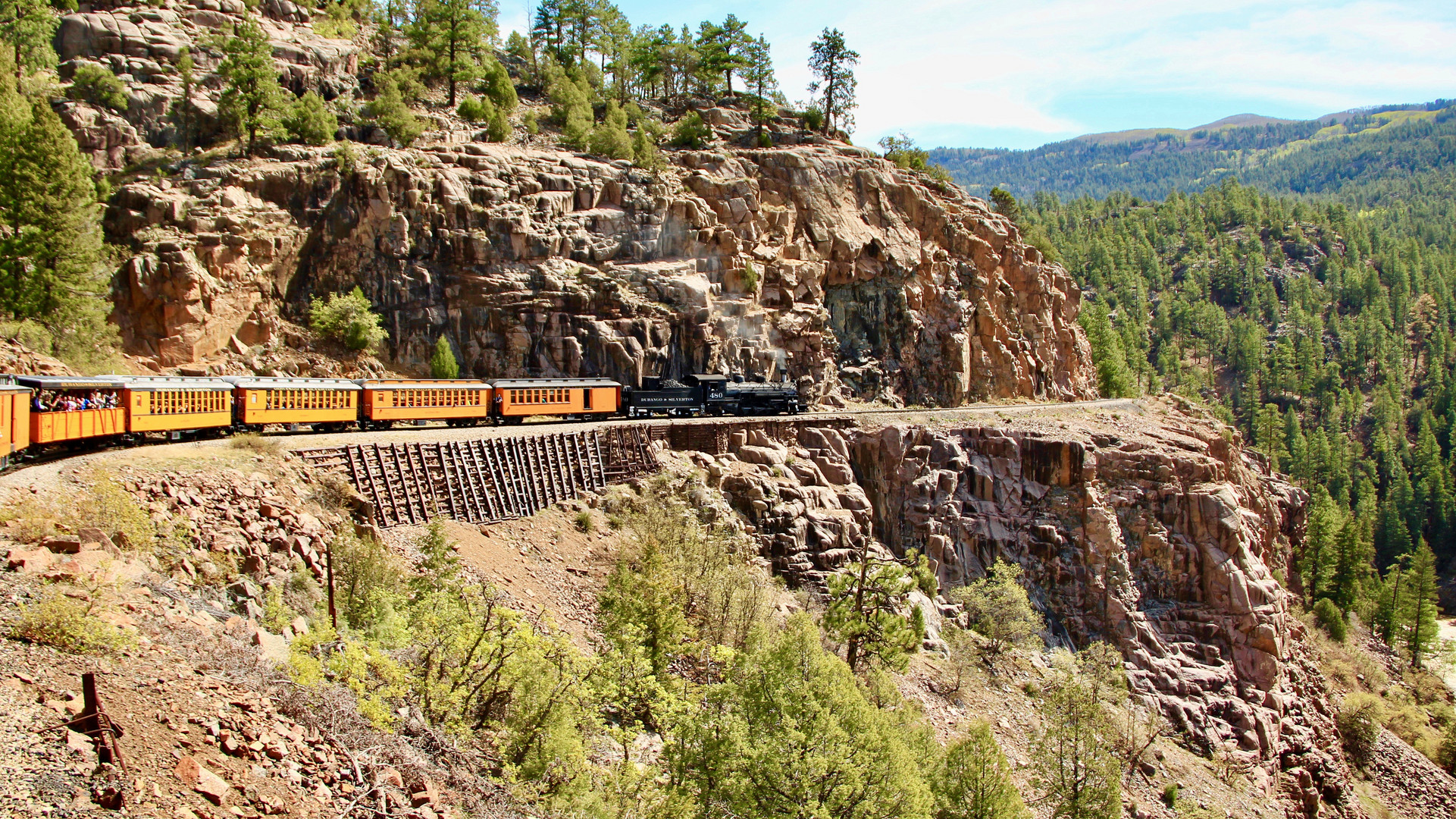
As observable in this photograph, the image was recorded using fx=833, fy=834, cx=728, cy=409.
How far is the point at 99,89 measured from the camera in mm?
44375

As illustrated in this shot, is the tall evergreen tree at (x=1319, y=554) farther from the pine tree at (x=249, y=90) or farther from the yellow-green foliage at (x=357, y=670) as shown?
the pine tree at (x=249, y=90)

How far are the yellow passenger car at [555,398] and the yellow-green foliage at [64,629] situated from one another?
82.6 feet

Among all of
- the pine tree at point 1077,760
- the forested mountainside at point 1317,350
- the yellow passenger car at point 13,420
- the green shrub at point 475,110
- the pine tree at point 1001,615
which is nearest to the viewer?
the yellow passenger car at point 13,420

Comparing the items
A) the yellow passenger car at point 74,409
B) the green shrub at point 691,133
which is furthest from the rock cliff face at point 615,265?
the yellow passenger car at point 74,409

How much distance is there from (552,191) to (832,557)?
27646 millimetres

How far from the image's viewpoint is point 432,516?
94.5ft

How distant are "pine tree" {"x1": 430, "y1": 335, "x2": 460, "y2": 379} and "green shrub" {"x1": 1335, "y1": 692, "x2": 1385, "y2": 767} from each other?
174 ft

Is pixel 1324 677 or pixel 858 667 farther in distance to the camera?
pixel 1324 677

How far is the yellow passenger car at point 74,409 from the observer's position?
76.2ft

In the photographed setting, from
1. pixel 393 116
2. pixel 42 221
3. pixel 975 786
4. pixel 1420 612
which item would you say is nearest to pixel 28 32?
pixel 42 221

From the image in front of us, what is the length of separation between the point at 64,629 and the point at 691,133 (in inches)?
2180

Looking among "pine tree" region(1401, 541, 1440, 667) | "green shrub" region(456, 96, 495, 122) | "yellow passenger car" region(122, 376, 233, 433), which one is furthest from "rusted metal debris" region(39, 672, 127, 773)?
"pine tree" region(1401, 541, 1440, 667)

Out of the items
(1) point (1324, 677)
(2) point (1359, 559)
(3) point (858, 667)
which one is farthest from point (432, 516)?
(2) point (1359, 559)

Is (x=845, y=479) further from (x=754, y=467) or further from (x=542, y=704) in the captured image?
(x=542, y=704)
